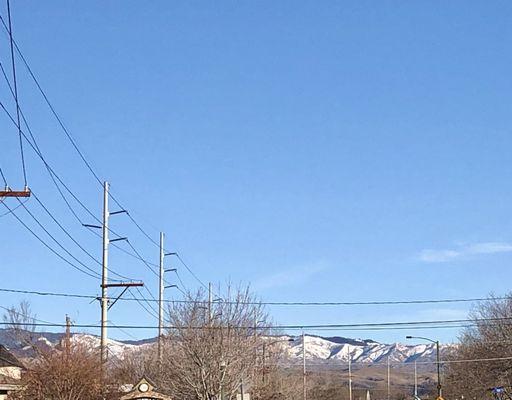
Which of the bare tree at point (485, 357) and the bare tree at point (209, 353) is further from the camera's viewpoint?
the bare tree at point (485, 357)

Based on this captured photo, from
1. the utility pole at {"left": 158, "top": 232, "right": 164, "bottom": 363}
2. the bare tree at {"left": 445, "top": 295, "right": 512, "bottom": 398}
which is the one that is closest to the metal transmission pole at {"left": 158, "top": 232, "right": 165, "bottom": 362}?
the utility pole at {"left": 158, "top": 232, "right": 164, "bottom": 363}

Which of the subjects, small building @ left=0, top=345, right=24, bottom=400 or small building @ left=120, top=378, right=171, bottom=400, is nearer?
small building @ left=120, top=378, right=171, bottom=400

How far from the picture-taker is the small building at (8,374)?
54.9m

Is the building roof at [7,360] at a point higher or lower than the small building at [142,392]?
higher

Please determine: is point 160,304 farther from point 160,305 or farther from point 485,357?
point 485,357

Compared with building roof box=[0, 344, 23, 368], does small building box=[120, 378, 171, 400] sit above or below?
below

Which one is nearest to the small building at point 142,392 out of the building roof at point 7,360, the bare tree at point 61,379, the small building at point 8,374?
the bare tree at point 61,379

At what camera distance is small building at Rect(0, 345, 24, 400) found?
54869 mm

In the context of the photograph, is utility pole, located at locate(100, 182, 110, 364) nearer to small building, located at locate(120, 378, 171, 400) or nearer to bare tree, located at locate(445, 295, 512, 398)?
small building, located at locate(120, 378, 171, 400)

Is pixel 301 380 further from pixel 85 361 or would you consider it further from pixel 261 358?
pixel 85 361

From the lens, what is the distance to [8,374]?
214 feet

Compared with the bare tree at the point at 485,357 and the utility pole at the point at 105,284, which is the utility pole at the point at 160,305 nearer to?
the utility pole at the point at 105,284

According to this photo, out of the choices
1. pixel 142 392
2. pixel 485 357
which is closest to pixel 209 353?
pixel 142 392

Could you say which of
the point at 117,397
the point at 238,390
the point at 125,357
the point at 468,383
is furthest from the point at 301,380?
the point at 117,397
